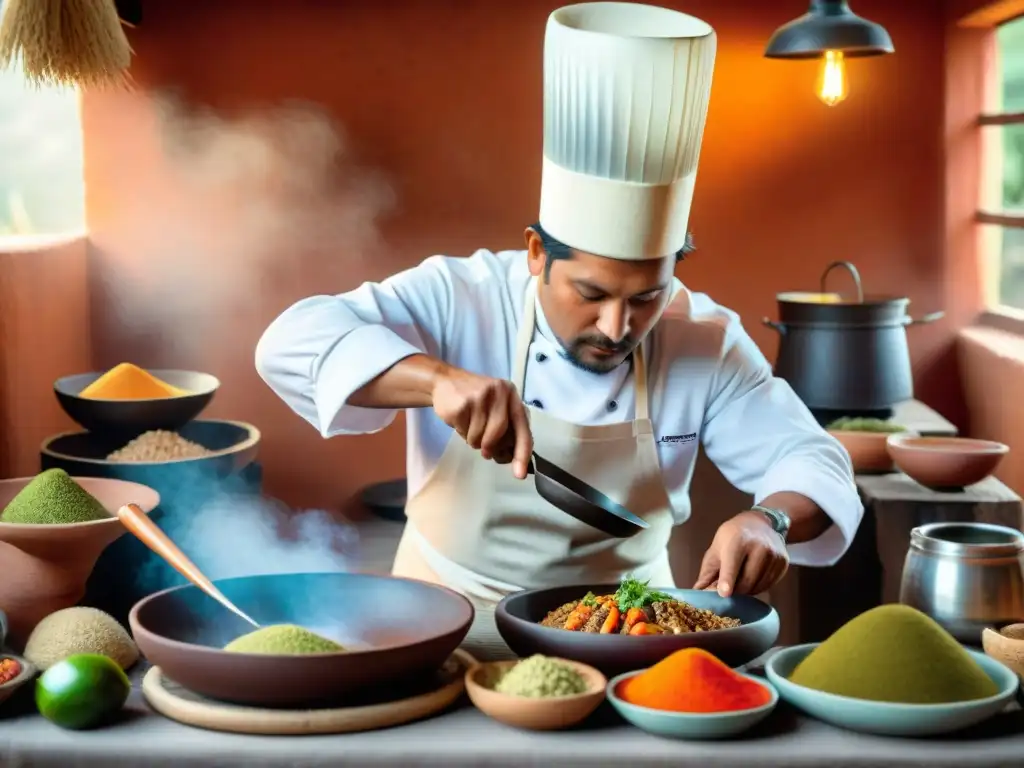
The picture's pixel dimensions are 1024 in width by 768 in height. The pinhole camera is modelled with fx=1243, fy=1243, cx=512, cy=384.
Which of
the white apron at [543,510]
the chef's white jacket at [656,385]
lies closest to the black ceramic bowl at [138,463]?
the chef's white jacket at [656,385]

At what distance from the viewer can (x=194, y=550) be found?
2.91 m

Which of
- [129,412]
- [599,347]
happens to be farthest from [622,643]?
[129,412]

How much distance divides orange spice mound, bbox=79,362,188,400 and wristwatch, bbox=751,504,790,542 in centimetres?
192

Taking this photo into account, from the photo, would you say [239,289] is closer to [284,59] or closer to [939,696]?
[284,59]

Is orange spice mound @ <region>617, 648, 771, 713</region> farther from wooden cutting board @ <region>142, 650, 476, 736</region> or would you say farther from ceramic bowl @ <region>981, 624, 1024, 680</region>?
ceramic bowl @ <region>981, 624, 1024, 680</region>

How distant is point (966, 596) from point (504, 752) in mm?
850

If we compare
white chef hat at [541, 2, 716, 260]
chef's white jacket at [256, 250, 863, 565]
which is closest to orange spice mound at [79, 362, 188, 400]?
chef's white jacket at [256, 250, 863, 565]

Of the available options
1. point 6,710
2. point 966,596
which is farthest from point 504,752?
point 966,596

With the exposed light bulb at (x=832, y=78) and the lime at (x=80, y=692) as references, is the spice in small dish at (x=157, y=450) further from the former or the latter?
the exposed light bulb at (x=832, y=78)

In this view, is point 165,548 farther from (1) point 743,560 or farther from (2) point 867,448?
(2) point 867,448

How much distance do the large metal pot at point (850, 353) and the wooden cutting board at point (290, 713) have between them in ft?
8.34

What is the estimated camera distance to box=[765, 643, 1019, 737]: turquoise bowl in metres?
1.40

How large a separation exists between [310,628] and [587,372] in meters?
0.87

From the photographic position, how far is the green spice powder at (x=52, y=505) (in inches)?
69.0
